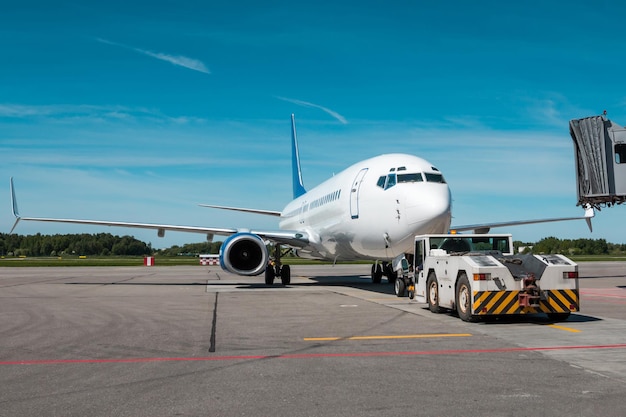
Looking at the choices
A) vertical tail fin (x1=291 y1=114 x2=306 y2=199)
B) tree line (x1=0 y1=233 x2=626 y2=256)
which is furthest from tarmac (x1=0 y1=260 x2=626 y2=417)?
tree line (x1=0 y1=233 x2=626 y2=256)

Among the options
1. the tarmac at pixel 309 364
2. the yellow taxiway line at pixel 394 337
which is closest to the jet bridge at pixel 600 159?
the tarmac at pixel 309 364

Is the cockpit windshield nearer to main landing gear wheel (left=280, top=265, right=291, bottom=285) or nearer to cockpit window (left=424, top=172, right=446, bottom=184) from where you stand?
cockpit window (left=424, top=172, right=446, bottom=184)

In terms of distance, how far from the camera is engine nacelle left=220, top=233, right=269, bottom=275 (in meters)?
23.1

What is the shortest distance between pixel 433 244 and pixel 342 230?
6761 mm

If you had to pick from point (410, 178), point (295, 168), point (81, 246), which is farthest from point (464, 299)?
point (81, 246)

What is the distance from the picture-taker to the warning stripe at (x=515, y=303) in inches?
460

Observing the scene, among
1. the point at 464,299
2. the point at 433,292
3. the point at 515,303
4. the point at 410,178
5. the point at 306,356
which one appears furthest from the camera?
the point at 410,178

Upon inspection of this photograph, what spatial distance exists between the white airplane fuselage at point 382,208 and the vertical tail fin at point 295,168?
16.0m

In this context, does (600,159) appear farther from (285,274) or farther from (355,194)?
(285,274)

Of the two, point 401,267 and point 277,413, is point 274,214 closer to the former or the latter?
point 401,267

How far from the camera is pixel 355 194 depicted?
21.0 metres

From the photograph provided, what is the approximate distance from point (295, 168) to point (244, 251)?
1950 cm

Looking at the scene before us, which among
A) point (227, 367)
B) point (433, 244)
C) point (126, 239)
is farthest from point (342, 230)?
point (126, 239)

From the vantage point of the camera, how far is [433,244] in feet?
50.8
